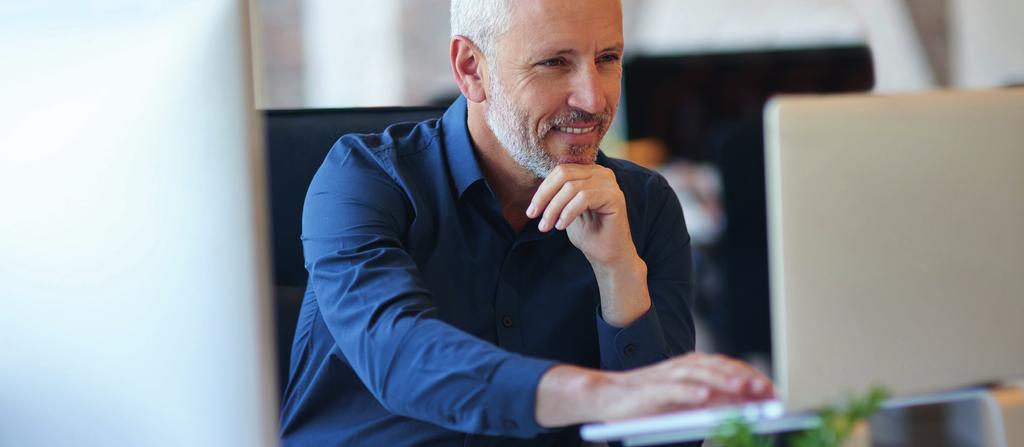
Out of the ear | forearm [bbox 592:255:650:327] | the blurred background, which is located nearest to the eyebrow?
the ear

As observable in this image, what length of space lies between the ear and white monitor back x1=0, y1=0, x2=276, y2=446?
18.8 inches

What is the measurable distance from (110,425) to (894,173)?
2.17 ft

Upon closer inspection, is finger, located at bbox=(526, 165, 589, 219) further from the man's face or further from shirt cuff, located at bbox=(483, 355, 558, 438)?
shirt cuff, located at bbox=(483, 355, 558, 438)

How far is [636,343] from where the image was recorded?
1.23m

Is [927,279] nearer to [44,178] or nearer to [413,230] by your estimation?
[413,230]

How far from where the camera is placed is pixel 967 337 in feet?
3.12

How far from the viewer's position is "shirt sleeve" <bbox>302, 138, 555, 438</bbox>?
96 cm

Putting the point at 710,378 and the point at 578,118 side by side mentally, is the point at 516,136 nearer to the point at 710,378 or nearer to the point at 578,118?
the point at 578,118

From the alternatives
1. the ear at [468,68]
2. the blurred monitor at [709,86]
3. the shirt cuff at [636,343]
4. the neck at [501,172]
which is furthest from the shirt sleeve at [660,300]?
the blurred monitor at [709,86]

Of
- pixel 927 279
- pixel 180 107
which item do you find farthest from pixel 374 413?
pixel 927 279

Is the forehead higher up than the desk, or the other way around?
the forehead

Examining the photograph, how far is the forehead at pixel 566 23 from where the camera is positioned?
1227mm

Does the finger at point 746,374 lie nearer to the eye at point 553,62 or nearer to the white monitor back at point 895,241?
the white monitor back at point 895,241

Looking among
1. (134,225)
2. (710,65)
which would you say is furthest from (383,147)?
(710,65)
